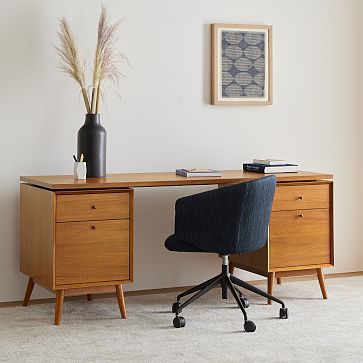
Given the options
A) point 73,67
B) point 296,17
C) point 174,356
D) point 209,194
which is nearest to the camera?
point 174,356

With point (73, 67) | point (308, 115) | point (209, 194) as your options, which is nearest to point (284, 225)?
point (209, 194)

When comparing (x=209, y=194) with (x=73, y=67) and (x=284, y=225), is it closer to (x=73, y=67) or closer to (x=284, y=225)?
(x=284, y=225)

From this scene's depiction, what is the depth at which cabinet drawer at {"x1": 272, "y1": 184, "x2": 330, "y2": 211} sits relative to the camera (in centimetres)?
464

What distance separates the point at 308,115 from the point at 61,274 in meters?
2.11

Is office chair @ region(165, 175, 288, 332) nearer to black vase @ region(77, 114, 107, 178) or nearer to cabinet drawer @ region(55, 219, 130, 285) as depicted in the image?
cabinet drawer @ region(55, 219, 130, 285)

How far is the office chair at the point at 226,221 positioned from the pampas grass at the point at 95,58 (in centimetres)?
81

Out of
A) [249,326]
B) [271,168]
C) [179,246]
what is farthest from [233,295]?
[271,168]

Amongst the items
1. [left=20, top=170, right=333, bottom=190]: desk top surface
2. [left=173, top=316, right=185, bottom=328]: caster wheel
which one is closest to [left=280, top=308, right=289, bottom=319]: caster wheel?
[left=173, top=316, right=185, bottom=328]: caster wheel

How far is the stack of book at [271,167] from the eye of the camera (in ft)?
15.6

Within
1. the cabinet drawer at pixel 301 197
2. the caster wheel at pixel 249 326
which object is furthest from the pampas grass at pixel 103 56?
the caster wheel at pixel 249 326

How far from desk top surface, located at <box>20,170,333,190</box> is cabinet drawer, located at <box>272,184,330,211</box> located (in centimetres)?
5

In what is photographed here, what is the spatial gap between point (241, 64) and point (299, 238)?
1190 millimetres

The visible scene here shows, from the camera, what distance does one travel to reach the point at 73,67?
4555 mm

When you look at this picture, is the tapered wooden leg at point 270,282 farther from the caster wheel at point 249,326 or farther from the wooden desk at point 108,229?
the caster wheel at point 249,326
